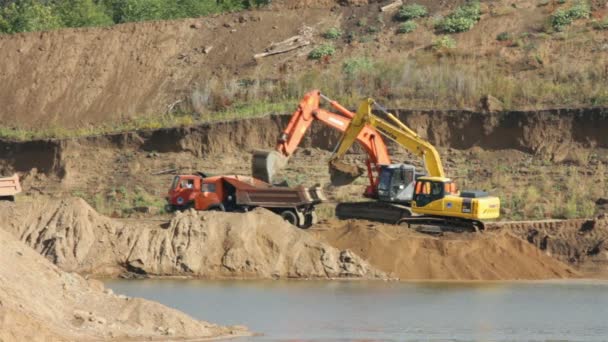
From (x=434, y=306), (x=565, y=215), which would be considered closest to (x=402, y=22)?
(x=565, y=215)

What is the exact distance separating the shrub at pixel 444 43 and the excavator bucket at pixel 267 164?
15.9 metres

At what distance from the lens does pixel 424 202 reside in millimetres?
42781

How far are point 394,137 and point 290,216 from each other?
4.39 m

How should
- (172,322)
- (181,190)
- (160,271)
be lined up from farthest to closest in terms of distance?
(181,190), (160,271), (172,322)

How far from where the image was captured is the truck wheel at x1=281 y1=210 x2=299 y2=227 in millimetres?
44125

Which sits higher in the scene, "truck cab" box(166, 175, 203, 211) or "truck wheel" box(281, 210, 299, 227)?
"truck cab" box(166, 175, 203, 211)

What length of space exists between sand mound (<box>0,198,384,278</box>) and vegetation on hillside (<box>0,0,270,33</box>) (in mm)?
33202

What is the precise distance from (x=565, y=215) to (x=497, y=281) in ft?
27.1

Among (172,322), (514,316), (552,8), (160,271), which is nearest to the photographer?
(172,322)

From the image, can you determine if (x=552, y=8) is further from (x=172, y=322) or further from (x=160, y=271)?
(x=172, y=322)

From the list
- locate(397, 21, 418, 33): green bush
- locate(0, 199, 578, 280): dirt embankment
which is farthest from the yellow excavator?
locate(397, 21, 418, 33): green bush

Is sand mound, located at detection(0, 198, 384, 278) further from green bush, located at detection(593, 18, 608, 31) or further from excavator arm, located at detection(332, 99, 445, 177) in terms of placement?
green bush, located at detection(593, 18, 608, 31)

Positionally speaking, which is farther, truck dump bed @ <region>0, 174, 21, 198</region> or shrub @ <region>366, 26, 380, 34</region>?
shrub @ <region>366, 26, 380, 34</region>

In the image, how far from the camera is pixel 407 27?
62188mm
